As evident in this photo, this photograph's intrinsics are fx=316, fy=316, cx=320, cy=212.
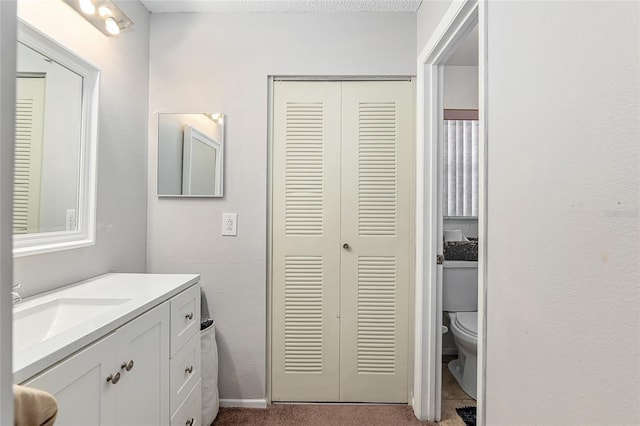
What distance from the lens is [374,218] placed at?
78.1 inches

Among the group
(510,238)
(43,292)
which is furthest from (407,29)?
(43,292)

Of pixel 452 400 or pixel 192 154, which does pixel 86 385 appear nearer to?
pixel 192 154

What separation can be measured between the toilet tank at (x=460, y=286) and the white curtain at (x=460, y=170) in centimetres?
48

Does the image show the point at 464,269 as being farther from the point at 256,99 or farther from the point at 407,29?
the point at 256,99

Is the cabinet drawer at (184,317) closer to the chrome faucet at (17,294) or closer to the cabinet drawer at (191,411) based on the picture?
the cabinet drawer at (191,411)

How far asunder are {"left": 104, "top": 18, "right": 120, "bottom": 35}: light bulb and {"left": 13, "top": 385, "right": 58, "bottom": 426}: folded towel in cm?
172

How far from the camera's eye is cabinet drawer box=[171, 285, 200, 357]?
1354mm

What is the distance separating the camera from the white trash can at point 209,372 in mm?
1714

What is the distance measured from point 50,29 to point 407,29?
1.80m

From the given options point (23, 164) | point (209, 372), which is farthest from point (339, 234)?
point (23, 164)

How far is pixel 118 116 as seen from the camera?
1.71 m

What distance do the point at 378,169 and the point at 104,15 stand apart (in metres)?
1.61

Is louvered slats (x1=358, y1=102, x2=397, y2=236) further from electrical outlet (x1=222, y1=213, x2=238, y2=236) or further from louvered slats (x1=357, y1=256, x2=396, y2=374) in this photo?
electrical outlet (x1=222, y1=213, x2=238, y2=236)

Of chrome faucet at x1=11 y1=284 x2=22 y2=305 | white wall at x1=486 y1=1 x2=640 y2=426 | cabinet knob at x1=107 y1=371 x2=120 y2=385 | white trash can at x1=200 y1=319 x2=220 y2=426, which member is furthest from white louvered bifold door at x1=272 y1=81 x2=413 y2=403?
chrome faucet at x1=11 y1=284 x2=22 y2=305
